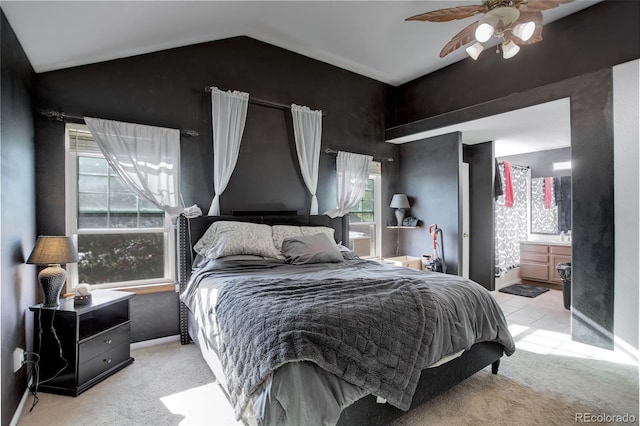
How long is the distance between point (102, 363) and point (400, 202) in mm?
4116

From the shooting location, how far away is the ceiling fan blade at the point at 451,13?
93.1 inches

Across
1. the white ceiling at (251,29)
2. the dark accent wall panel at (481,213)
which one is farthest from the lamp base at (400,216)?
the white ceiling at (251,29)

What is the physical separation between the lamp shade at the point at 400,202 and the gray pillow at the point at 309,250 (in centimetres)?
197

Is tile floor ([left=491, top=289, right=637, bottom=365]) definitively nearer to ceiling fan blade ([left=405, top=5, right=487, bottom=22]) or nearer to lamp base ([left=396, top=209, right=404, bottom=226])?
lamp base ([left=396, top=209, right=404, bottom=226])

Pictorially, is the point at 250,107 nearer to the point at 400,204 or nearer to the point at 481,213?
the point at 400,204

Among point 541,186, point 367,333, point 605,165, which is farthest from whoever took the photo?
point 541,186

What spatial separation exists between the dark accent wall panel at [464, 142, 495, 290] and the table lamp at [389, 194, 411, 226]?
1.28 meters

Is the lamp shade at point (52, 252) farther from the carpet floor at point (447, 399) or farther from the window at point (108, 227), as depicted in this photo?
the carpet floor at point (447, 399)

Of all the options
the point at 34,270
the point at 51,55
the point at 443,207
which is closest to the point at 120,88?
the point at 51,55

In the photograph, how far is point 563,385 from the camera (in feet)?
8.02

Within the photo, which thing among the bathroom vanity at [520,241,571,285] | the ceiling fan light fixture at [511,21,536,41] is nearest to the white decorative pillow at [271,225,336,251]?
the ceiling fan light fixture at [511,21,536,41]

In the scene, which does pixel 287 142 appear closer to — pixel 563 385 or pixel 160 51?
pixel 160 51

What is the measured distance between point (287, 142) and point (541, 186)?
5.01 meters

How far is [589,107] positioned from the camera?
3.23 metres
